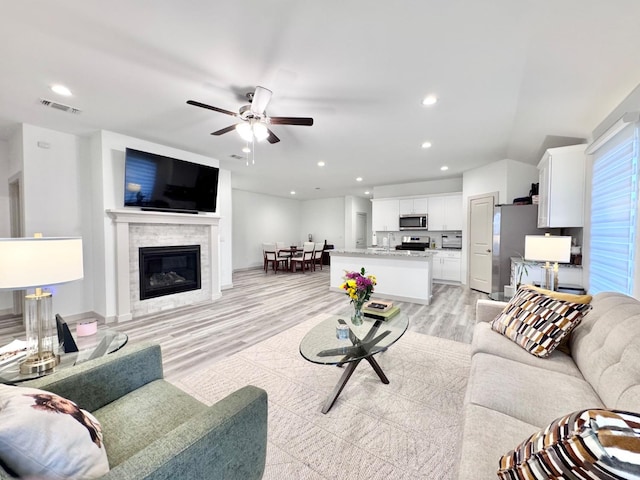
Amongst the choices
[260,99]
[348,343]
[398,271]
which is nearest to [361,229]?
[398,271]

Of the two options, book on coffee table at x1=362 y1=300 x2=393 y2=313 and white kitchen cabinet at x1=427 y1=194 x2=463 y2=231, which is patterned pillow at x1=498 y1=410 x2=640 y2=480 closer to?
book on coffee table at x1=362 y1=300 x2=393 y2=313

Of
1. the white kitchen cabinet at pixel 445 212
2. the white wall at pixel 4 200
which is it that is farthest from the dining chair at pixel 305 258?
the white wall at pixel 4 200

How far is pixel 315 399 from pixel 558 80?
3363 mm

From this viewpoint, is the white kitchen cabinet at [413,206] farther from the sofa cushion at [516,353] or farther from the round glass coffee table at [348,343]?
the sofa cushion at [516,353]

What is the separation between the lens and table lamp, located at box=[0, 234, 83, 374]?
1290mm

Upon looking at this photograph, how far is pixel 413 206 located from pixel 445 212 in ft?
2.70

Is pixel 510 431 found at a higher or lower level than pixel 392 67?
lower

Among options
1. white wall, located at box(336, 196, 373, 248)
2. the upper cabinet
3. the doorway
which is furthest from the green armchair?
white wall, located at box(336, 196, 373, 248)

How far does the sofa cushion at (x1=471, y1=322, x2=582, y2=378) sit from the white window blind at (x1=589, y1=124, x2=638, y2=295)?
1.14 m

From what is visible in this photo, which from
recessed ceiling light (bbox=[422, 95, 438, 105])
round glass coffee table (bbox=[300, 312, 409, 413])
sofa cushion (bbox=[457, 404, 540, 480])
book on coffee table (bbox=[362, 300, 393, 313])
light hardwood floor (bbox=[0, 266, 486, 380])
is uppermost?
recessed ceiling light (bbox=[422, 95, 438, 105])

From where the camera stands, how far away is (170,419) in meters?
1.22

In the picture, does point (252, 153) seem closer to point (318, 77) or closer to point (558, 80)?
point (318, 77)

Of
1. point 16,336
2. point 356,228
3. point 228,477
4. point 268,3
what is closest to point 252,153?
point 268,3

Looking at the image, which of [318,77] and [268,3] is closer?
[268,3]
